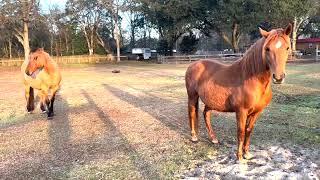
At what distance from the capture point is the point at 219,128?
6.80 meters

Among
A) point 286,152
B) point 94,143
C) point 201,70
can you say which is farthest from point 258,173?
point 94,143

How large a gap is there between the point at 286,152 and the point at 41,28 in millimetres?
39994

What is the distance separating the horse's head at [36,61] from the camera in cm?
823

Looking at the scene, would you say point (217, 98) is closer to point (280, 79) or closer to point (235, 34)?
point (280, 79)

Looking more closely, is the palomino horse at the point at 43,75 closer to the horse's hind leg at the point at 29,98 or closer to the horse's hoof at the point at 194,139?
the horse's hind leg at the point at 29,98

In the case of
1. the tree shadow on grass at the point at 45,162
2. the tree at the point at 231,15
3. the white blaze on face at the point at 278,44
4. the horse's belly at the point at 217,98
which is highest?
the tree at the point at 231,15

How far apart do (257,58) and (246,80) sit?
35cm

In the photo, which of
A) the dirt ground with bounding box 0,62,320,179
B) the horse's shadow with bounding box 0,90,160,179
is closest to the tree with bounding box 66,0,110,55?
the dirt ground with bounding box 0,62,320,179

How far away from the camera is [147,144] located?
5.92 m

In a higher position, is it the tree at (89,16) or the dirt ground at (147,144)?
the tree at (89,16)

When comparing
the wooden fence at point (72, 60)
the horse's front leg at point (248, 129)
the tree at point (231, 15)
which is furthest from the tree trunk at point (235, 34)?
the horse's front leg at point (248, 129)

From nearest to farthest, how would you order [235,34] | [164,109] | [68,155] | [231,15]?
1. [68,155]
2. [164,109]
3. [231,15]
4. [235,34]

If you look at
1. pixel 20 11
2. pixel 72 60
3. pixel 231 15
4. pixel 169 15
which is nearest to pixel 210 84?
pixel 20 11

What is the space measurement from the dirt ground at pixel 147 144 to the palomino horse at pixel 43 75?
0.44m
